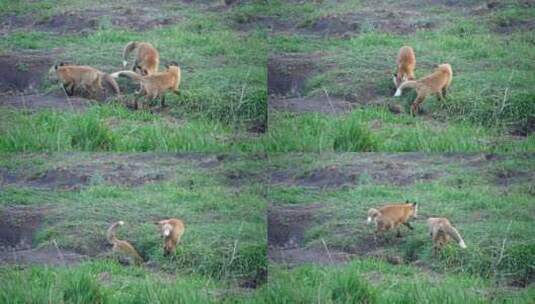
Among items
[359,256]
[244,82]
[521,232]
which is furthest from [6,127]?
[521,232]

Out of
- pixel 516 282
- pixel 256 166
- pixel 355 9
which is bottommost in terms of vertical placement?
pixel 516 282

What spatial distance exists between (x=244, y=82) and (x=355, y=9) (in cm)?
86

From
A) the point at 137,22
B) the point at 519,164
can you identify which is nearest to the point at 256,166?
the point at 137,22

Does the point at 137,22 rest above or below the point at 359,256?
above

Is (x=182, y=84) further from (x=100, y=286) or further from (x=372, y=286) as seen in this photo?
(x=372, y=286)

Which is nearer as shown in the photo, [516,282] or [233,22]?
[516,282]

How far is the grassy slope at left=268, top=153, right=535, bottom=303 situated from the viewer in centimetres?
576

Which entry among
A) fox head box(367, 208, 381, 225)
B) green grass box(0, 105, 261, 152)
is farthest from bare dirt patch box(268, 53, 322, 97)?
fox head box(367, 208, 381, 225)

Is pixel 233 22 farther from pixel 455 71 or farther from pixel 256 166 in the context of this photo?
pixel 455 71

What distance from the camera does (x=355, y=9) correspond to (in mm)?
6281

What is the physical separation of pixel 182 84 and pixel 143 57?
0.29 meters

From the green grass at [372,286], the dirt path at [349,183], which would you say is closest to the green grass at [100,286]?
the green grass at [372,286]

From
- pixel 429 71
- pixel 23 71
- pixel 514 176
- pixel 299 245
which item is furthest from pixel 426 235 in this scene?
pixel 23 71

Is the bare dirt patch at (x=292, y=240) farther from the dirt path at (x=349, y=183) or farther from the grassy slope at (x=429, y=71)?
the grassy slope at (x=429, y=71)
